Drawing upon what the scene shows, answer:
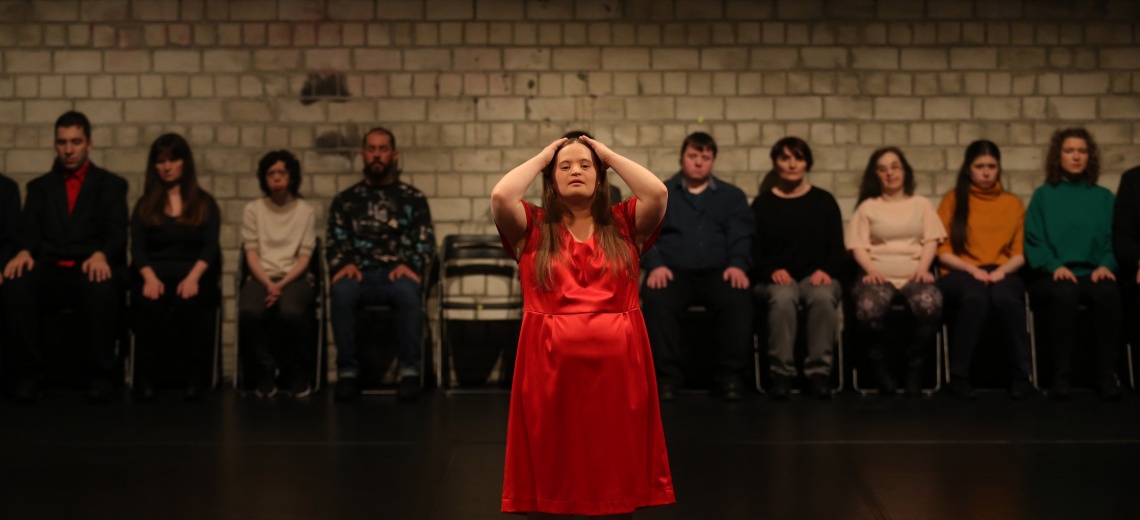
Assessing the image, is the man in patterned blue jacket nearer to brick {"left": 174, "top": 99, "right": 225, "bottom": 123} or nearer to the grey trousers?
brick {"left": 174, "top": 99, "right": 225, "bottom": 123}

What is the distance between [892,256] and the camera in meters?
6.43

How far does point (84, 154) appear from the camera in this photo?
6.46m

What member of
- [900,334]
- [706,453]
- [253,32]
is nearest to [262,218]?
[253,32]

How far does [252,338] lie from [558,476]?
3619 mm

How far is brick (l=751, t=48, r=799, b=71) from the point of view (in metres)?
7.02

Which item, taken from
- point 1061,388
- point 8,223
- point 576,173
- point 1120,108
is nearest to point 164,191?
point 8,223

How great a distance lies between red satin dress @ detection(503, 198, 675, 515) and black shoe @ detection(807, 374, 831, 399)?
3.14 m

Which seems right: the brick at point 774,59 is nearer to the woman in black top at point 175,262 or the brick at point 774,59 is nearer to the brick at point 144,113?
the woman in black top at point 175,262

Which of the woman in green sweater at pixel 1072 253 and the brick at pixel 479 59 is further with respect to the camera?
the brick at pixel 479 59

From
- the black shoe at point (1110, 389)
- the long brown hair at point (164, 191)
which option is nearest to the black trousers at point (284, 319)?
the long brown hair at point (164, 191)

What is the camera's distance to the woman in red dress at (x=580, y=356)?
306cm

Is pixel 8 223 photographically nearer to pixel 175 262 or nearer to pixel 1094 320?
pixel 175 262

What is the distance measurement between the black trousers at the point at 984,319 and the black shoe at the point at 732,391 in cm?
107

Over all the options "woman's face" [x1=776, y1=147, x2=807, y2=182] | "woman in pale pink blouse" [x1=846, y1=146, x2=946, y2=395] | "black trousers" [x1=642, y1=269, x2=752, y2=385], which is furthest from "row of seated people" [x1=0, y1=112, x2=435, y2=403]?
"woman in pale pink blouse" [x1=846, y1=146, x2=946, y2=395]
